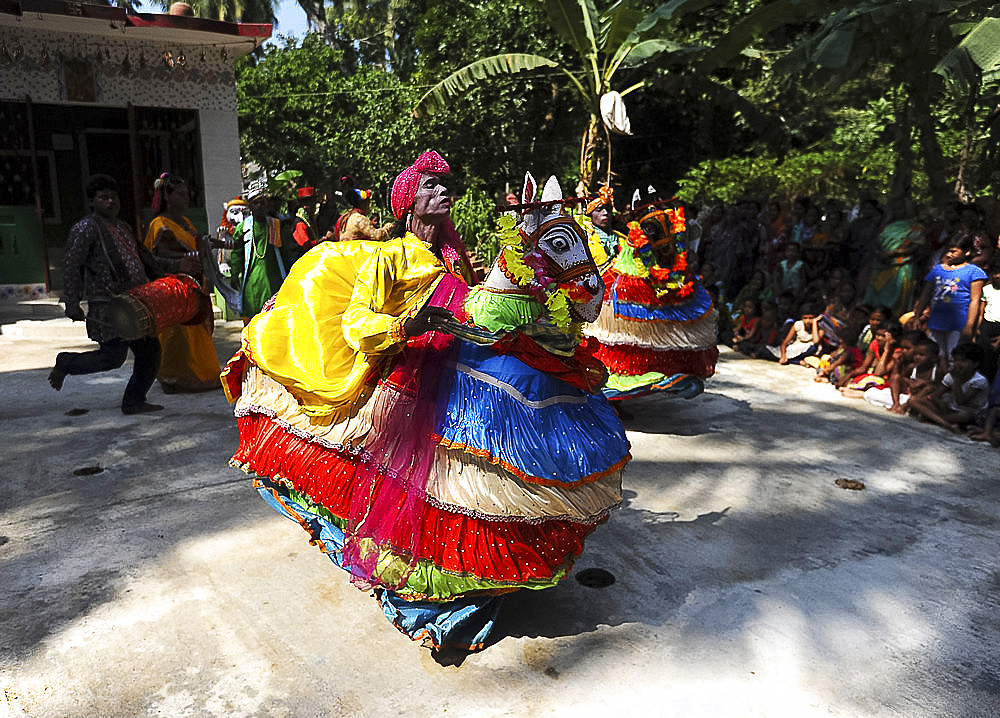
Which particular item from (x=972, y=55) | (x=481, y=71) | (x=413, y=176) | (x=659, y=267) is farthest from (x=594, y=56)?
(x=413, y=176)

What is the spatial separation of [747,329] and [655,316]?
4263 millimetres

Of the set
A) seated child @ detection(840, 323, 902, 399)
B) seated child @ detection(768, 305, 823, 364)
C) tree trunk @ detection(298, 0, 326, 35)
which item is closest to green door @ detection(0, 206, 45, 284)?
seated child @ detection(768, 305, 823, 364)

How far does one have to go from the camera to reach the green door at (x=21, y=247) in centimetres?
1302

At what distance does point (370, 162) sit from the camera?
61.6ft

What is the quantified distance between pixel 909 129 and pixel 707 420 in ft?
18.3

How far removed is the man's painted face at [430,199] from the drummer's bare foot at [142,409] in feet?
14.9

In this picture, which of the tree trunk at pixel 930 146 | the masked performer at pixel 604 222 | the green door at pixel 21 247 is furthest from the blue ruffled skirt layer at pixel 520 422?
the green door at pixel 21 247

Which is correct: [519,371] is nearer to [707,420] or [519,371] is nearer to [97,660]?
[97,660]

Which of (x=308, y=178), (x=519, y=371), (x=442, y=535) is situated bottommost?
(x=442, y=535)

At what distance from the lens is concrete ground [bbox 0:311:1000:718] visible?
9.95 feet

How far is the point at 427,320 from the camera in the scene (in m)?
2.97

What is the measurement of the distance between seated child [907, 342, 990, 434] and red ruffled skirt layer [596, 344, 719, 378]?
195cm

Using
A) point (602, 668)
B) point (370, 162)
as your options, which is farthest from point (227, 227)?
point (370, 162)

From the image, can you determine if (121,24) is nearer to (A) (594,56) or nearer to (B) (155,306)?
(A) (594,56)
